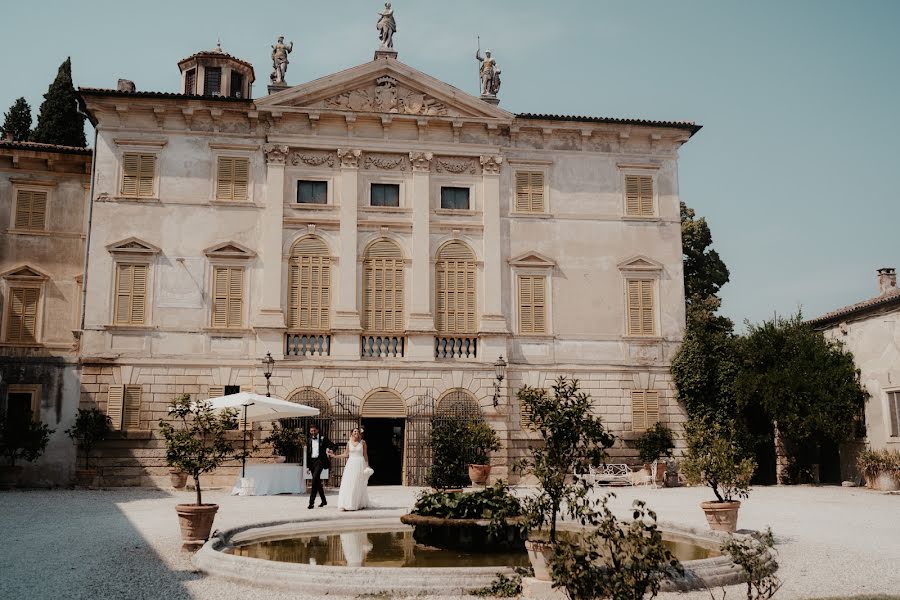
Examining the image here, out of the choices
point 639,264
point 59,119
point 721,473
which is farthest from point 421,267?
point 59,119

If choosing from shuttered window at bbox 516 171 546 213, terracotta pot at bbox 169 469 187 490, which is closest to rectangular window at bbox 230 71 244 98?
shuttered window at bbox 516 171 546 213

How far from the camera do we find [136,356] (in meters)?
24.5

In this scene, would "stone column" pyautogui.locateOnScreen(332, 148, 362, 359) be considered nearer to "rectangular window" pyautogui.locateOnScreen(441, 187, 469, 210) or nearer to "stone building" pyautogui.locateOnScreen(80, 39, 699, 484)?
"stone building" pyautogui.locateOnScreen(80, 39, 699, 484)

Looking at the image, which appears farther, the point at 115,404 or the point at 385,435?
the point at 385,435

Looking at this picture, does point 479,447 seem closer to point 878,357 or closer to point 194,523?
point 878,357

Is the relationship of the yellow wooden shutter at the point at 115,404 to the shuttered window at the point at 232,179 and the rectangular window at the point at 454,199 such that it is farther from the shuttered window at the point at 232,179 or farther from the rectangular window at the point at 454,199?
the rectangular window at the point at 454,199

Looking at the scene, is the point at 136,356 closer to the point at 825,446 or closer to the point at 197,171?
the point at 197,171

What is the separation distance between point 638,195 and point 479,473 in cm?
1067

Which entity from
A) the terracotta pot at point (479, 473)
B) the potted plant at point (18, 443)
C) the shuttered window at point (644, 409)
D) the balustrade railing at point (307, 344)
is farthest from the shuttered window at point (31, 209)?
the shuttered window at point (644, 409)

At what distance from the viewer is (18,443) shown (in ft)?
76.4

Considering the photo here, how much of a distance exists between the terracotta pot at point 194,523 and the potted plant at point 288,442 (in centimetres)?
1160

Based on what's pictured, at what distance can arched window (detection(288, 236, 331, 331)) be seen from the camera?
25.4 metres

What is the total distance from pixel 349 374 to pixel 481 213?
655 centimetres

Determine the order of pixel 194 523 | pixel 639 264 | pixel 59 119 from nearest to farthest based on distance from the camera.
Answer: pixel 194 523 → pixel 639 264 → pixel 59 119
